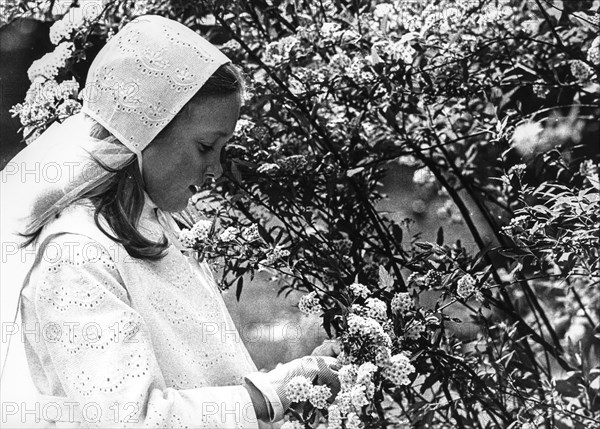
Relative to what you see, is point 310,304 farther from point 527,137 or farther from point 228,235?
point 527,137

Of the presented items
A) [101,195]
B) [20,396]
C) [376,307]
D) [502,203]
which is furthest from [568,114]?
[20,396]

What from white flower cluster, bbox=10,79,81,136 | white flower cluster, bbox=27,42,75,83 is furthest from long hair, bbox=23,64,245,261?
white flower cluster, bbox=27,42,75,83

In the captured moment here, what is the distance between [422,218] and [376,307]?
141 centimetres

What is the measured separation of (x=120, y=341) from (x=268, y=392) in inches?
12.6

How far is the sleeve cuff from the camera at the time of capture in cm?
190

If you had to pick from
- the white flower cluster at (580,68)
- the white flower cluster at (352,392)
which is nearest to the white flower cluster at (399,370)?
the white flower cluster at (352,392)

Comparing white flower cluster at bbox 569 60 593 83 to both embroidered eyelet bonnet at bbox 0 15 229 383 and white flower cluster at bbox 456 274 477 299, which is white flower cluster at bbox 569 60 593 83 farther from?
embroidered eyelet bonnet at bbox 0 15 229 383

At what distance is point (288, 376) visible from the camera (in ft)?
6.34

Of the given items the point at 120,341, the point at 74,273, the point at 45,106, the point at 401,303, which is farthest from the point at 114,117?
the point at 45,106

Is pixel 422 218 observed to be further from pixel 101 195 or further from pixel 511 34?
pixel 101 195

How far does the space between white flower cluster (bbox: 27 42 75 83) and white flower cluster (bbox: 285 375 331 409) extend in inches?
54.8

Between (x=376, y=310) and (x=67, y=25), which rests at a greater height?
(x=67, y=25)

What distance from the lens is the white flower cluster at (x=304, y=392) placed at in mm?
1885

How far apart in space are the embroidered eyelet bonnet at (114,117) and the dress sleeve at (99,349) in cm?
11
